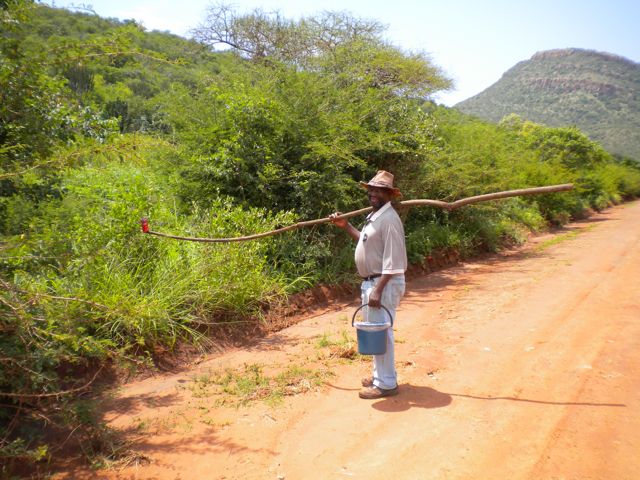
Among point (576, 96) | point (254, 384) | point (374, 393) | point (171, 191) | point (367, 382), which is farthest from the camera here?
point (576, 96)

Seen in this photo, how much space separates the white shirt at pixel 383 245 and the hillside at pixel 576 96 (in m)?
62.2

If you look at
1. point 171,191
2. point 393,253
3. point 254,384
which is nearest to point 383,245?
point 393,253

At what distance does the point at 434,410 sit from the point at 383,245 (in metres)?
1.50

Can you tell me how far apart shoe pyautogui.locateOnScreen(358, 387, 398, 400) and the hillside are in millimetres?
62584

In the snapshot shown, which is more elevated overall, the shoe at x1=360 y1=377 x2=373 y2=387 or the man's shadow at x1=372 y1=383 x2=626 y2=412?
the shoe at x1=360 y1=377 x2=373 y2=387

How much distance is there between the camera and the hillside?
64.9 metres

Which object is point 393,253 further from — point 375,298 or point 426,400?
point 426,400

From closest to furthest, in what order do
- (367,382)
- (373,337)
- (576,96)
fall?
(373,337) < (367,382) < (576,96)

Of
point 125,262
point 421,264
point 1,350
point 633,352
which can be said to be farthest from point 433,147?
point 1,350

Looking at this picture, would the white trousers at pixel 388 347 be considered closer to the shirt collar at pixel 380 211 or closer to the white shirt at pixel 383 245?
the white shirt at pixel 383 245

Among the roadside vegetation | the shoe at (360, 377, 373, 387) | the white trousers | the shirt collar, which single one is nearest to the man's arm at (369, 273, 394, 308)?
the white trousers

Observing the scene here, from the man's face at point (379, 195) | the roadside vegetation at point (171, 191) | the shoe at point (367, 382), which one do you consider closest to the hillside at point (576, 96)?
the roadside vegetation at point (171, 191)

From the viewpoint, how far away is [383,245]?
4.69 meters

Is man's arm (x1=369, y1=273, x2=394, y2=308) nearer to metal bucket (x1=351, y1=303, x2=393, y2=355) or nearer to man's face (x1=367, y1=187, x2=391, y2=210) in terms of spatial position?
metal bucket (x1=351, y1=303, x2=393, y2=355)
